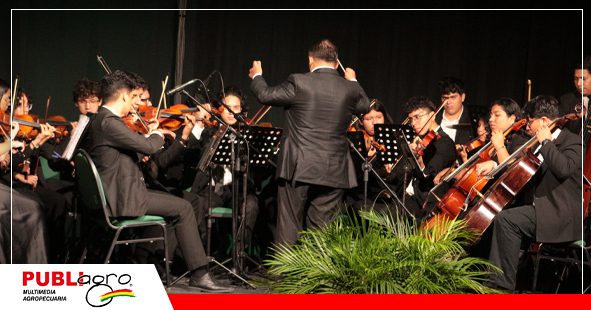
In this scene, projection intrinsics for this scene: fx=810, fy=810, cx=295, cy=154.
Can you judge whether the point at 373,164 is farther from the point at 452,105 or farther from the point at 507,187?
the point at 507,187

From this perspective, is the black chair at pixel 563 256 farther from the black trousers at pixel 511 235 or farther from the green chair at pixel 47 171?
the green chair at pixel 47 171

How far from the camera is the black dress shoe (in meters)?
4.55

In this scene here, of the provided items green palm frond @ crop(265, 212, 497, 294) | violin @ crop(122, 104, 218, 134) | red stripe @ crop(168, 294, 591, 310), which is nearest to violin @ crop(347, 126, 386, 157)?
violin @ crop(122, 104, 218, 134)

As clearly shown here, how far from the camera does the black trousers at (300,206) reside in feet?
16.0

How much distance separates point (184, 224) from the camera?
4.56 metres

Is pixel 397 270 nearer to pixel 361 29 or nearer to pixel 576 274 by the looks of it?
pixel 576 274

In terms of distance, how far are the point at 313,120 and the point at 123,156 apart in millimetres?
1153

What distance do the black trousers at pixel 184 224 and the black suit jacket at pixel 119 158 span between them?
0.44ft

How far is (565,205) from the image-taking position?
4.41m

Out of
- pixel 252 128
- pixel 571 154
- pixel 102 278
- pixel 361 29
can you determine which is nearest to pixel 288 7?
pixel 361 29

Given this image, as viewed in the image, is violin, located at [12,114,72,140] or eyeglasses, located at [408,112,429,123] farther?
eyeglasses, located at [408,112,429,123]

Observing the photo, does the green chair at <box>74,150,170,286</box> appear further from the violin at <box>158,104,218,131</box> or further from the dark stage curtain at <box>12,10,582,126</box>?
the dark stage curtain at <box>12,10,582,126</box>

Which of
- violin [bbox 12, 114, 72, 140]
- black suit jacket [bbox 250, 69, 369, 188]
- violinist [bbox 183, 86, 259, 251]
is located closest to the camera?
black suit jacket [bbox 250, 69, 369, 188]

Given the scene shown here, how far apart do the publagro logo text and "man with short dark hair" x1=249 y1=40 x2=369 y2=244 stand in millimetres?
1950
